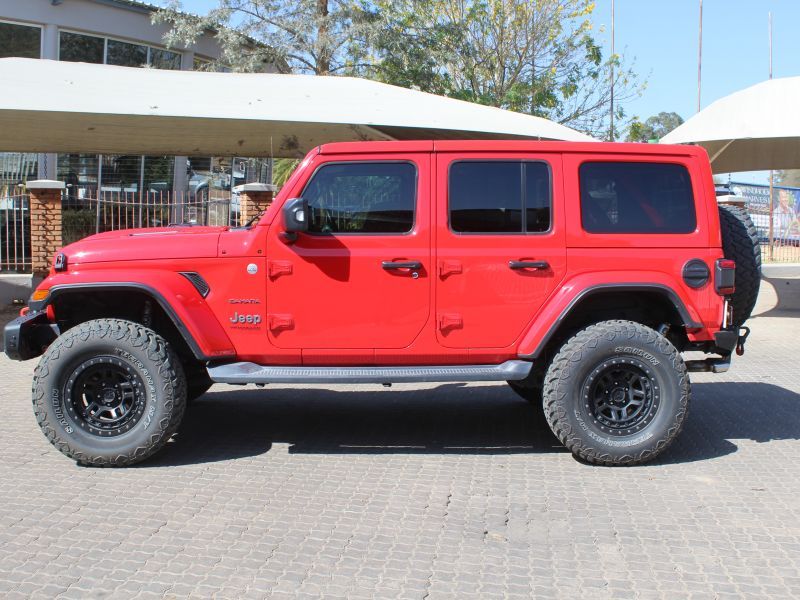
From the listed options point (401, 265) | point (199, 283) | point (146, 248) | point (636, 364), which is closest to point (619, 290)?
point (636, 364)

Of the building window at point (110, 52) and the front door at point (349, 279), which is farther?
the building window at point (110, 52)

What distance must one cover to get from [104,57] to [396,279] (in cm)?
1687

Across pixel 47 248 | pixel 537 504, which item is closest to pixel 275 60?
pixel 47 248

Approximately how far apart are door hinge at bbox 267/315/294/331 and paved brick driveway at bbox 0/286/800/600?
0.94 m

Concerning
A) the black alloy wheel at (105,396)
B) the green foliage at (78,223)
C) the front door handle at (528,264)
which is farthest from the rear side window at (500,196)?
the green foliage at (78,223)

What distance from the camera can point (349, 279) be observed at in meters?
5.41

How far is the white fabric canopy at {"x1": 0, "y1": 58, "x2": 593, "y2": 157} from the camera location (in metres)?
10.1

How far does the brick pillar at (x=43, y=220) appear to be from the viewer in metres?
14.2

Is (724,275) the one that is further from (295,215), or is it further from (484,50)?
(484,50)

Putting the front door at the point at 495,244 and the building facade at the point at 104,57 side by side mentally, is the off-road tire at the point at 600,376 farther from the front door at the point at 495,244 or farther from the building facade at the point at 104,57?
the building facade at the point at 104,57

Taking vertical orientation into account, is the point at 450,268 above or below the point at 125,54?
below

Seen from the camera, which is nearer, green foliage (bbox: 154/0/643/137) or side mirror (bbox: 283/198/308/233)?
side mirror (bbox: 283/198/308/233)

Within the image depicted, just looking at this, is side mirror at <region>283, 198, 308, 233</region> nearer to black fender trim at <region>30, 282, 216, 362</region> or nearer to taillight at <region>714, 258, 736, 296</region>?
black fender trim at <region>30, 282, 216, 362</region>

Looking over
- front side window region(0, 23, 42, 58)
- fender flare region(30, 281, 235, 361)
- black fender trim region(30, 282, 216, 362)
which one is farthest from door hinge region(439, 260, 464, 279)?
front side window region(0, 23, 42, 58)
